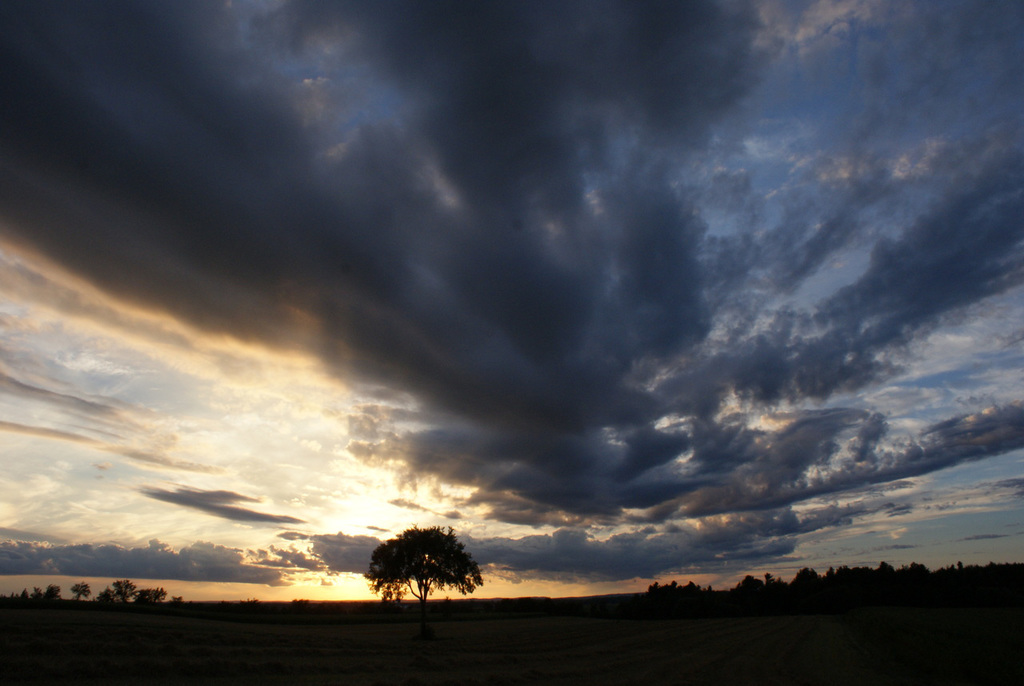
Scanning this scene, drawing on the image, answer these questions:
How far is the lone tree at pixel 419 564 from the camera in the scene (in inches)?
1988

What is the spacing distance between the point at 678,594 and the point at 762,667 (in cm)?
13902

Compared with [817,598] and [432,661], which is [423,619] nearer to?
[432,661]

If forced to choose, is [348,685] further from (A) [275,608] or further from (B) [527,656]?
(A) [275,608]

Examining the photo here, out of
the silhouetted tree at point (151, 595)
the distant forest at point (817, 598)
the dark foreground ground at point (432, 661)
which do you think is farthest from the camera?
the distant forest at point (817, 598)

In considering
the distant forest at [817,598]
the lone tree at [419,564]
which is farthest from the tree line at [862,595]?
the lone tree at [419,564]

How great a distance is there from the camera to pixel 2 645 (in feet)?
71.2

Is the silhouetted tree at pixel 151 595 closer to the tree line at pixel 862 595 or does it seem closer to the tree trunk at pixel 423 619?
the tree trunk at pixel 423 619

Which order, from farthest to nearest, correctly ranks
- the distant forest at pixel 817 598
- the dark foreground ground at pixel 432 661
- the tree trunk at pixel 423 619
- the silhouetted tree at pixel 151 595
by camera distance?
the distant forest at pixel 817 598
the silhouetted tree at pixel 151 595
the tree trunk at pixel 423 619
the dark foreground ground at pixel 432 661

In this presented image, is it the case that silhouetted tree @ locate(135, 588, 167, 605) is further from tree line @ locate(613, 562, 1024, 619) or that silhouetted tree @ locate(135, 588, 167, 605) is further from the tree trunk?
tree line @ locate(613, 562, 1024, 619)

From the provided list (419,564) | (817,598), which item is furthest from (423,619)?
(817,598)

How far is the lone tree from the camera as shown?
166 feet

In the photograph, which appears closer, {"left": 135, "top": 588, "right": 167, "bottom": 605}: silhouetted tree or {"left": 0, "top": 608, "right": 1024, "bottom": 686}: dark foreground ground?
{"left": 0, "top": 608, "right": 1024, "bottom": 686}: dark foreground ground

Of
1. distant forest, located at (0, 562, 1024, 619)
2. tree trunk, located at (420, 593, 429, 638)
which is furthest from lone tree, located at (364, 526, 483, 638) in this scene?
distant forest, located at (0, 562, 1024, 619)

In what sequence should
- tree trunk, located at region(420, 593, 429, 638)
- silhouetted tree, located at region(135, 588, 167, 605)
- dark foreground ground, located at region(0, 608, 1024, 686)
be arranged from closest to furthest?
dark foreground ground, located at region(0, 608, 1024, 686) → tree trunk, located at region(420, 593, 429, 638) → silhouetted tree, located at region(135, 588, 167, 605)
